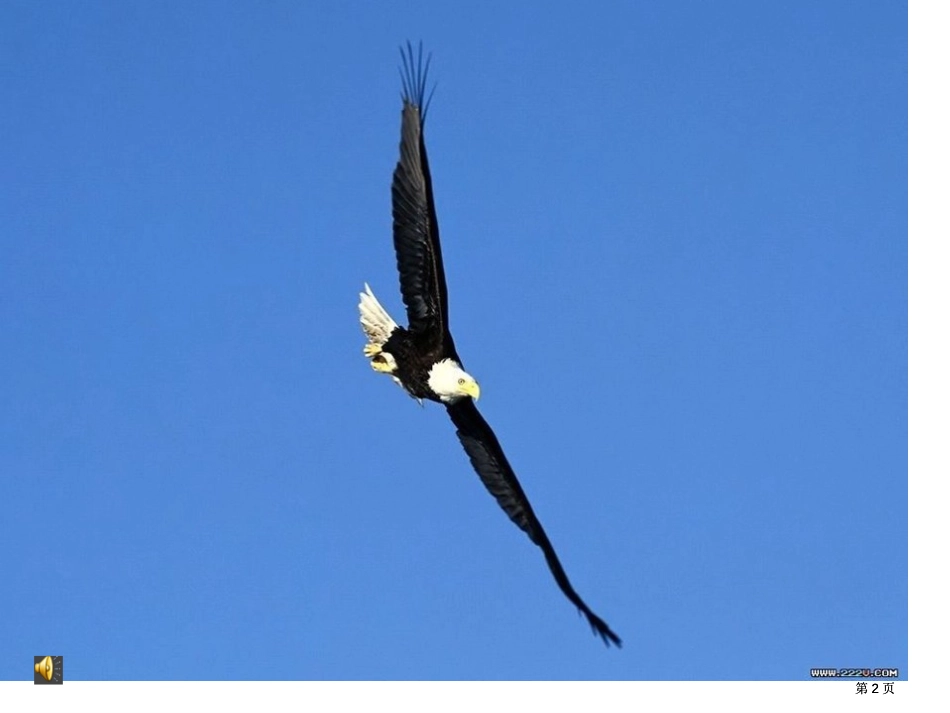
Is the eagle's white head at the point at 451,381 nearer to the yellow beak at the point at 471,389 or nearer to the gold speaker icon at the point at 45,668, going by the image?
the yellow beak at the point at 471,389

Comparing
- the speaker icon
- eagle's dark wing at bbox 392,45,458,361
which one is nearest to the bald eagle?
eagle's dark wing at bbox 392,45,458,361

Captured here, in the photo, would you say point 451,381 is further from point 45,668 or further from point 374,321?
point 45,668

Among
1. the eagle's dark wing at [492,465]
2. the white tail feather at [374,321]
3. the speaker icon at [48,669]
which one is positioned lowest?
the speaker icon at [48,669]

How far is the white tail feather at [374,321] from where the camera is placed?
15398 mm

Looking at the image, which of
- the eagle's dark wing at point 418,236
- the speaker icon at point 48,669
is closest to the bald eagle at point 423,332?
the eagle's dark wing at point 418,236

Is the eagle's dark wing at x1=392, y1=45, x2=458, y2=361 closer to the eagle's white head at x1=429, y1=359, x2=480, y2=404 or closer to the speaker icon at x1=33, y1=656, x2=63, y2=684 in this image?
the eagle's white head at x1=429, y1=359, x2=480, y2=404

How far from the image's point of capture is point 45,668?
48.2 ft

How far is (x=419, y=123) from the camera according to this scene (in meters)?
13.9

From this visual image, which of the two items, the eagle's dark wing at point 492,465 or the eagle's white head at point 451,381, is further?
the eagle's dark wing at point 492,465

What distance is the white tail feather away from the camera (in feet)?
50.5
